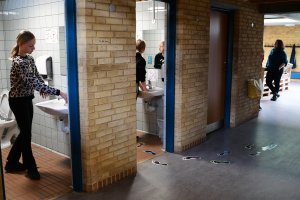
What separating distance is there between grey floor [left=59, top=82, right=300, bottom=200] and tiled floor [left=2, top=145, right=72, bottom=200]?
269mm

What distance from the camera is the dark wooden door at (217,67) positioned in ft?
18.5

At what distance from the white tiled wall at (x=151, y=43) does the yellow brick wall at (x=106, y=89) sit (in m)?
1.71

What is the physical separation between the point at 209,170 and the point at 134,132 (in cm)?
113

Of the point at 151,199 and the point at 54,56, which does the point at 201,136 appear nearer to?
the point at 151,199

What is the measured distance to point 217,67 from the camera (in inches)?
232

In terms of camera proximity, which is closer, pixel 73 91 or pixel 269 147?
pixel 73 91

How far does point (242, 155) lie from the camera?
188 inches

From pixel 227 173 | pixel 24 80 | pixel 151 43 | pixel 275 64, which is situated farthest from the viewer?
pixel 275 64

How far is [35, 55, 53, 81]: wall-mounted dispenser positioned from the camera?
4.43 metres

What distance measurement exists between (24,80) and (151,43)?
265 cm

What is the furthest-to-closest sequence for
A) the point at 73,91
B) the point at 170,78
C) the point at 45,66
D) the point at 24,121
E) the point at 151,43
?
the point at 151,43, the point at 170,78, the point at 45,66, the point at 24,121, the point at 73,91

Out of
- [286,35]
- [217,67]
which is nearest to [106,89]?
[217,67]

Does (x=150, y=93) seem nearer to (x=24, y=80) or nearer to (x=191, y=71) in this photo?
(x=191, y=71)

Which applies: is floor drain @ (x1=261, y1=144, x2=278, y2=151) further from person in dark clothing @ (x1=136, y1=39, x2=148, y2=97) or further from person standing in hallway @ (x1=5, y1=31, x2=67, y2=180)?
person standing in hallway @ (x1=5, y1=31, x2=67, y2=180)
